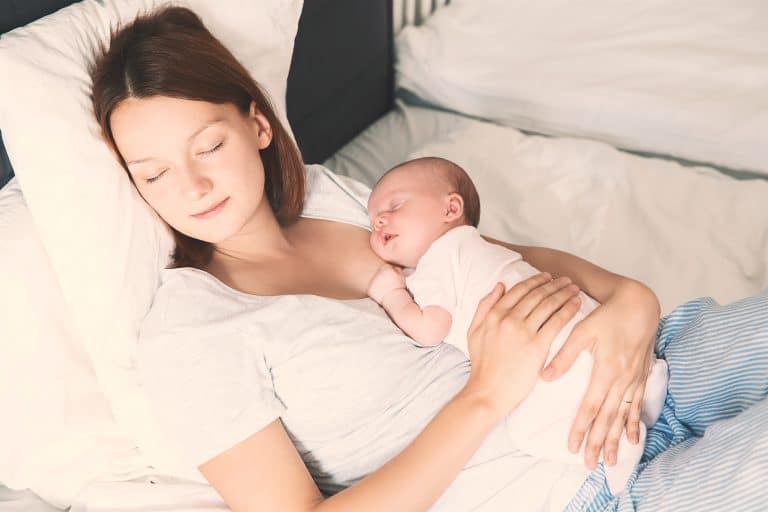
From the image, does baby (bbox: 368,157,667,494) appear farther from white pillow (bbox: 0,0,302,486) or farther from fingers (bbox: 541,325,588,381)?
white pillow (bbox: 0,0,302,486)

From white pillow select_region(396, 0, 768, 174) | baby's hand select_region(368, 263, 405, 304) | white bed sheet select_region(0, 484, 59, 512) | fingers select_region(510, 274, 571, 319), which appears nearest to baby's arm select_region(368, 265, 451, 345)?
baby's hand select_region(368, 263, 405, 304)

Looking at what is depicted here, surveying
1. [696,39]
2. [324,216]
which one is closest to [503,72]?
[696,39]

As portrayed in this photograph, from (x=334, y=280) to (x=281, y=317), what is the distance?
18 cm

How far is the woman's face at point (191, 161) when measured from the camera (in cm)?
100

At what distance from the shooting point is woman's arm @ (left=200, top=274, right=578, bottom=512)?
3.05 ft

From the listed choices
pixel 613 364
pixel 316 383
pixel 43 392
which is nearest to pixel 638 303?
pixel 613 364

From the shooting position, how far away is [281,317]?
1022 mm

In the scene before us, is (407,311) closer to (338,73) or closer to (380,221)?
(380,221)

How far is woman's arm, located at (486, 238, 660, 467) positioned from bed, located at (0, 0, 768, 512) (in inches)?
17.3

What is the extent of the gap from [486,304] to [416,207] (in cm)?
23

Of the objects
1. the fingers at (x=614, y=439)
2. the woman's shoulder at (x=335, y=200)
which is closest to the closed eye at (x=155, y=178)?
the woman's shoulder at (x=335, y=200)

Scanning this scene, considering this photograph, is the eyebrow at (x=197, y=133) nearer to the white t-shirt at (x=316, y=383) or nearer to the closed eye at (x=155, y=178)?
the closed eye at (x=155, y=178)

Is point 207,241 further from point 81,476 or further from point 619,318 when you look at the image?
point 619,318

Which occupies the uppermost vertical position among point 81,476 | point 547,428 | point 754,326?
point 754,326
